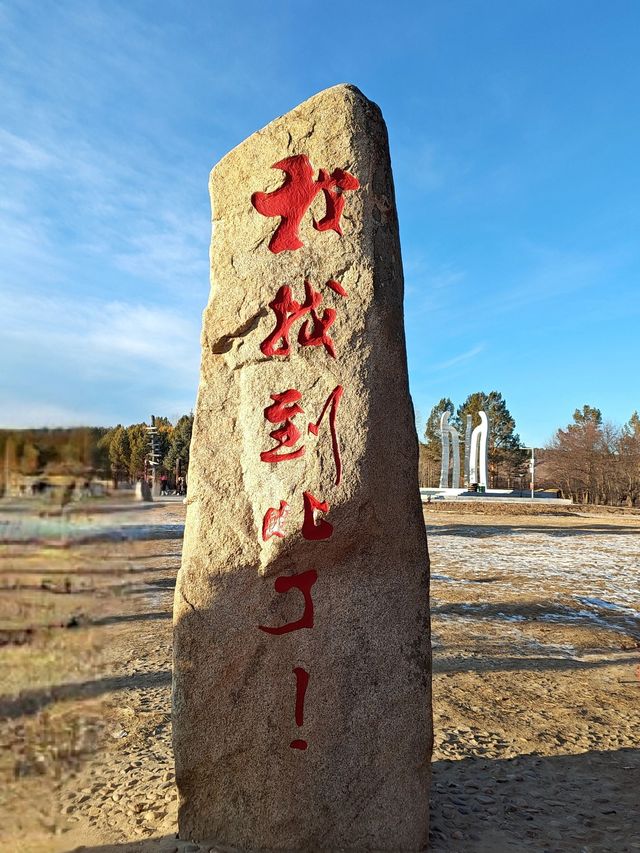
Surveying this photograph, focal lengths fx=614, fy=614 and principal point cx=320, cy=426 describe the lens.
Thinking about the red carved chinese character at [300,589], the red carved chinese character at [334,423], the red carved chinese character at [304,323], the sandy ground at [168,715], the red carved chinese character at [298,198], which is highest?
the red carved chinese character at [298,198]

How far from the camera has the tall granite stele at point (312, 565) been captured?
8.98 feet

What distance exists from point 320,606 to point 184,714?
78 centimetres

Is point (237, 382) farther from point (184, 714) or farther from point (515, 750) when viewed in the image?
point (515, 750)

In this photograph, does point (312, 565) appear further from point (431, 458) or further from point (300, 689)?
point (431, 458)

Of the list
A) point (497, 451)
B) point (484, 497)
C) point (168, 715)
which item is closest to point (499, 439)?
point (497, 451)

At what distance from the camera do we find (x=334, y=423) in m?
2.80

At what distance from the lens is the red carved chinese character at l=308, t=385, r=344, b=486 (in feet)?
9.05

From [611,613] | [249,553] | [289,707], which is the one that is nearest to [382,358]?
[249,553]

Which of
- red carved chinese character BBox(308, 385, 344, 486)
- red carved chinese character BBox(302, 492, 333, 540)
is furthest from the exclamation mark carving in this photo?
red carved chinese character BBox(308, 385, 344, 486)

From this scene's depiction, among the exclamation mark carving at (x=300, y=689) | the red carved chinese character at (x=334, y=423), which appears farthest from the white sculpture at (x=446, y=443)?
the exclamation mark carving at (x=300, y=689)

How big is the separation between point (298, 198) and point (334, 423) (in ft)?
3.77

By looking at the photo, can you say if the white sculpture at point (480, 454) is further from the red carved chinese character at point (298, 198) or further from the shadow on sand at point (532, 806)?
the red carved chinese character at point (298, 198)

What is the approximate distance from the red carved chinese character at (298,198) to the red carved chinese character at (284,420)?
29.1 inches

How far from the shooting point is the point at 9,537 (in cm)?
309
